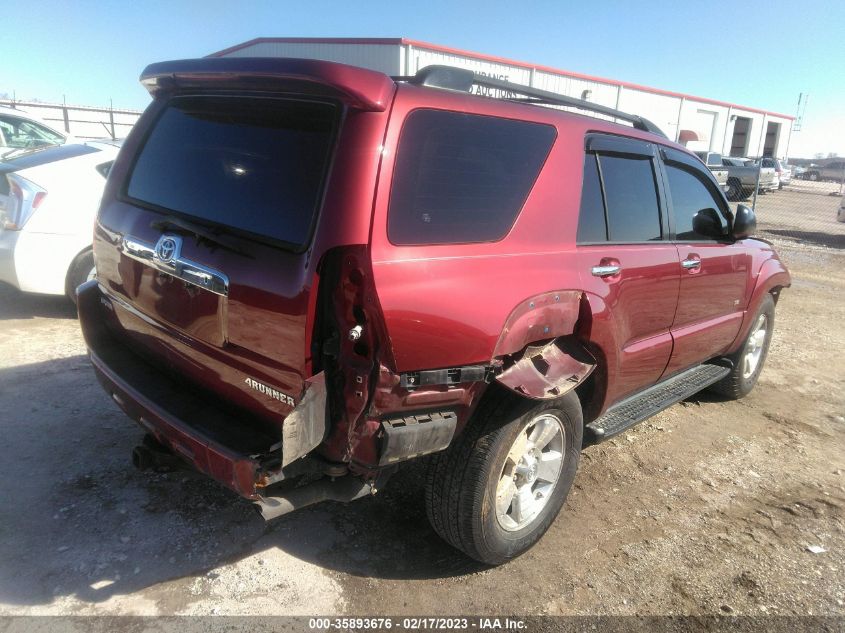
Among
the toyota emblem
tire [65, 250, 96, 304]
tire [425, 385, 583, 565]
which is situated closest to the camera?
the toyota emblem

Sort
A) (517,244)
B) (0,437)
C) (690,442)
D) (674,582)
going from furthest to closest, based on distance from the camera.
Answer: (690,442), (0,437), (674,582), (517,244)

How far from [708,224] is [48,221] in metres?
5.19

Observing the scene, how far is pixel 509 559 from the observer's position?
276 centimetres

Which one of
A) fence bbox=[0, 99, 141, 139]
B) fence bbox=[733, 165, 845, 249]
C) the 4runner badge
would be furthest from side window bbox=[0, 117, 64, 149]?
fence bbox=[733, 165, 845, 249]

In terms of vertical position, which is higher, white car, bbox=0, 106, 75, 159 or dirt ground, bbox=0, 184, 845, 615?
white car, bbox=0, 106, 75, 159

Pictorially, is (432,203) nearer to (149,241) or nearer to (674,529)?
(149,241)

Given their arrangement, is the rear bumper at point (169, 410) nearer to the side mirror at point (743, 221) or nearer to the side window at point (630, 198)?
the side window at point (630, 198)

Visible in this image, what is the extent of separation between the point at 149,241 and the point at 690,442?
3.56m

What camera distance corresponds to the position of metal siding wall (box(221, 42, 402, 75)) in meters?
19.4

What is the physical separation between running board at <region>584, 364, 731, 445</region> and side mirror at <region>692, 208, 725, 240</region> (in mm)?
942

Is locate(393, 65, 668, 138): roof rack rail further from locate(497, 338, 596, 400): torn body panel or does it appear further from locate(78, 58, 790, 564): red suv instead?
locate(497, 338, 596, 400): torn body panel

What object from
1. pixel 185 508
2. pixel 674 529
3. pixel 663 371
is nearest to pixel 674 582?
pixel 674 529

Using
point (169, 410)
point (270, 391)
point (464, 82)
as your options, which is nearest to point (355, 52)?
point (464, 82)

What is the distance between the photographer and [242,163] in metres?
2.40
